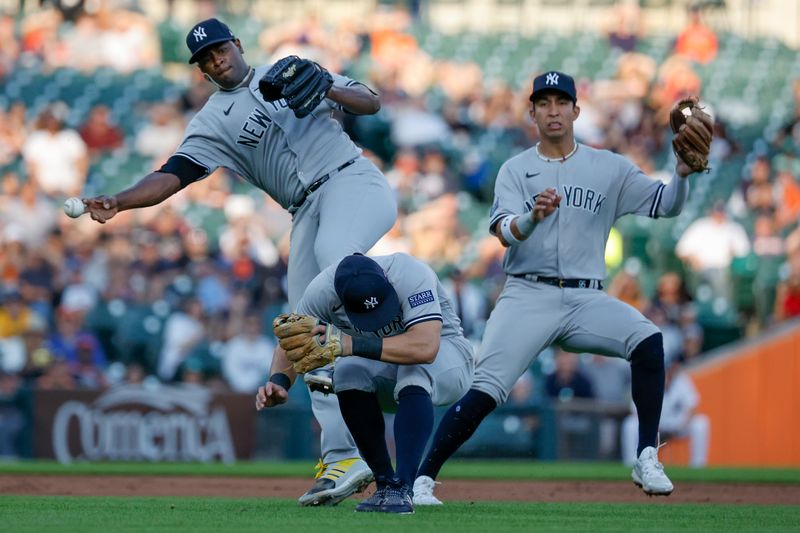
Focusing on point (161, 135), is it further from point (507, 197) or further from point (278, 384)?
point (278, 384)

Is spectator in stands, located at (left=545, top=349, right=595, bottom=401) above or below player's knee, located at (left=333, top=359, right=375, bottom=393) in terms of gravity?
above

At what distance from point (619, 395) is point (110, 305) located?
178 inches

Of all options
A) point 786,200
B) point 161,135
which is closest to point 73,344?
point 161,135

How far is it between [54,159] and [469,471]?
20.6ft

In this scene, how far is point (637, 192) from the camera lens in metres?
6.82

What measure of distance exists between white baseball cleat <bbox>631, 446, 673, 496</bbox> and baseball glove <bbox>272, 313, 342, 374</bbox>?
1558 millimetres

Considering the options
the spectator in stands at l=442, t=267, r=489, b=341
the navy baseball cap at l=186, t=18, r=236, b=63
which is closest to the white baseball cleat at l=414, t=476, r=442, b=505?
the navy baseball cap at l=186, t=18, r=236, b=63

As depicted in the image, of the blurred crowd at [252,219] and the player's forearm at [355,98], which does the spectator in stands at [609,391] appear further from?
the player's forearm at [355,98]

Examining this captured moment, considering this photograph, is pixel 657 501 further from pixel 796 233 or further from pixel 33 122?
pixel 33 122

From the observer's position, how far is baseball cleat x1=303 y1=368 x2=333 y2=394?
5.92 meters

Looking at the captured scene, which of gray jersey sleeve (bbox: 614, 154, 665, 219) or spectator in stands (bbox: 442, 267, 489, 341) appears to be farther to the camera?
spectator in stands (bbox: 442, 267, 489, 341)

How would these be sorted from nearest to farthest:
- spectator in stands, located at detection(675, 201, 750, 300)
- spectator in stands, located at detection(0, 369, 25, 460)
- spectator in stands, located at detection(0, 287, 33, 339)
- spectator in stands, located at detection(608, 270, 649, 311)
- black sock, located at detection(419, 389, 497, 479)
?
1. black sock, located at detection(419, 389, 497, 479)
2. spectator in stands, located at detection(0, 369, 25, 460)
3. spectator in stands, located at detection(0, 287, 33, 339)
4. spectator in stands, located at detection(608, 270, 649, 311)
5. spectator in stands, located at detection(675, 201, 750, 300)

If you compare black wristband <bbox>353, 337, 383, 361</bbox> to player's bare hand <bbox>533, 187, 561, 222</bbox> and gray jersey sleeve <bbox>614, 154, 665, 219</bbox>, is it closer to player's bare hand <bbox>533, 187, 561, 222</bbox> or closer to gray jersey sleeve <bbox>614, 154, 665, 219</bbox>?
player's bare hand <bbox>533, 187, 561, 222</bbox>

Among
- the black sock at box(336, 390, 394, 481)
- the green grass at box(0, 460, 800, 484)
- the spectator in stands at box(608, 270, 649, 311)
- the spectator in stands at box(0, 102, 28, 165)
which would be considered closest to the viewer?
the black sock at box(336, 390, 394, 481)
